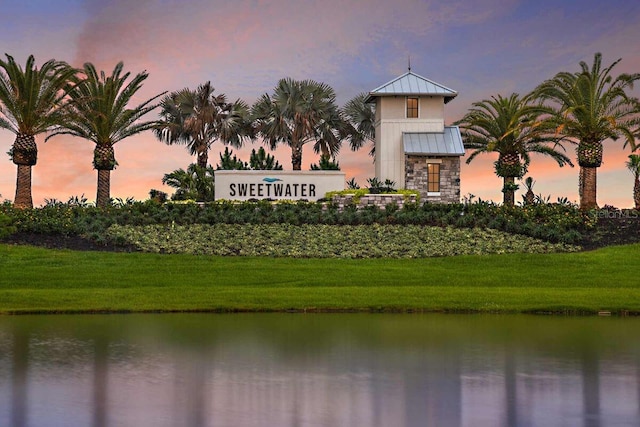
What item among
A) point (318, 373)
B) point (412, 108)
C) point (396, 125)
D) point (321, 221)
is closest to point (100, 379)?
point (318, 373)

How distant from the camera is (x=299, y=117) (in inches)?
2127

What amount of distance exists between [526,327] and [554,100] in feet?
85.8

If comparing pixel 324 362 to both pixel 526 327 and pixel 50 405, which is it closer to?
pixel 50 405

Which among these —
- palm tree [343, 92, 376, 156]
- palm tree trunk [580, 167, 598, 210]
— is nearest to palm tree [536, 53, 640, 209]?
palm tree trunk [580, 167, 598, 210]

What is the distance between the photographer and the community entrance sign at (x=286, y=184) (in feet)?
149

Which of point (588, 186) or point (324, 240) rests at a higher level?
point (588, 186)

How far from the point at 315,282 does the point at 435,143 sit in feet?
78.0

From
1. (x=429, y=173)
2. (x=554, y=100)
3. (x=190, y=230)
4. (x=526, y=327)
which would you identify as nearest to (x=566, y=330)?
(x=526, y=327)

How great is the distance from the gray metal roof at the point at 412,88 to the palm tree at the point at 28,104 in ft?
58.0

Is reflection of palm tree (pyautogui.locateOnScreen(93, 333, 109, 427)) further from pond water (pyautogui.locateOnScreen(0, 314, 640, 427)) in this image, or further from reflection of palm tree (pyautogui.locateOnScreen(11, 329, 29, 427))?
reflection of palm tree (pyautogui.locateOnScreen(11, 329, 29, 427))

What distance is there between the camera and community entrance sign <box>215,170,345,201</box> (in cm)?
4547

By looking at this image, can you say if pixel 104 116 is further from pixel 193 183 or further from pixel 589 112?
pixel 589 112

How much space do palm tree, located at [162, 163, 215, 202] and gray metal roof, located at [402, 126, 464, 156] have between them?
11.9 meters

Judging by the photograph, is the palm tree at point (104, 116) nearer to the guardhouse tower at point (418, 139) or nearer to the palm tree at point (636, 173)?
the guardhouse tower at point (418, 139)
